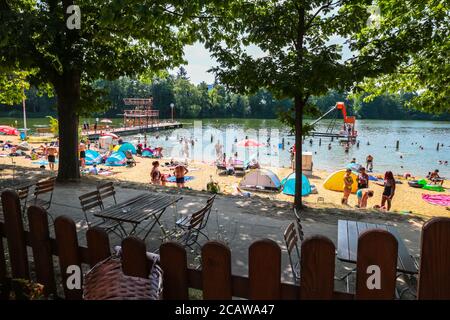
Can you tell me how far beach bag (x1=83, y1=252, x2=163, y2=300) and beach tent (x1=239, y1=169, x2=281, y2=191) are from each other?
1548cm

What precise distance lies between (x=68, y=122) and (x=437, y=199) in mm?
17961

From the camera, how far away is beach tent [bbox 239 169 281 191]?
17250 millimetres

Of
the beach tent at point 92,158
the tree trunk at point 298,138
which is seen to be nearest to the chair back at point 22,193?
the tree trunk at point 298,138

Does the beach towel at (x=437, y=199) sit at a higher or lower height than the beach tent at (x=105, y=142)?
lower

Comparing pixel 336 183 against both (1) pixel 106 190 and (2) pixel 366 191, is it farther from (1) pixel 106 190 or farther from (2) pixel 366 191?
(1) pixel 106 190

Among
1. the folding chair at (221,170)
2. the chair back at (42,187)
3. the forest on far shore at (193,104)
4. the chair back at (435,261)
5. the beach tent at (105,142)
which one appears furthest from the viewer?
the forest on far shore at (193,104)

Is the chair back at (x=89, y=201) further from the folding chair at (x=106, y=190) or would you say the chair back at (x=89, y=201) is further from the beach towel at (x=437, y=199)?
the beach towel at (x=437, y=199)

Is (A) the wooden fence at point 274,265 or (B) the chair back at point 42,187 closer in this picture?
(A) the wooden fence at point 274,265

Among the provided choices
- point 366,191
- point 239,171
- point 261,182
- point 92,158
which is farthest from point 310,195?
point 92,158

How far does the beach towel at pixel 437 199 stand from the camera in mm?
16128

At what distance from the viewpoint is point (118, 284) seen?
6.03ft

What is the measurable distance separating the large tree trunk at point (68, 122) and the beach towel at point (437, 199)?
1675 cm

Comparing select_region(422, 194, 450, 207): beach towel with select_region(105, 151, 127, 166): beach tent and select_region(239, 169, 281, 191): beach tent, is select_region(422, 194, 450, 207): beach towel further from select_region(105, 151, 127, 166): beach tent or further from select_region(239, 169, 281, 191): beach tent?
select_region(105, 151, 127, 166): beach tent

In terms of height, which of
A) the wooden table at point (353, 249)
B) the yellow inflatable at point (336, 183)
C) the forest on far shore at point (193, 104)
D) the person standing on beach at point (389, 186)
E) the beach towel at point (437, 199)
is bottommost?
the beach towel at point (437, 199)
